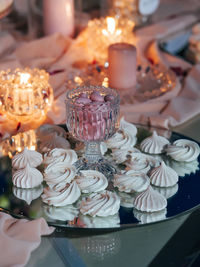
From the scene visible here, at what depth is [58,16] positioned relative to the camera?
1.38 m

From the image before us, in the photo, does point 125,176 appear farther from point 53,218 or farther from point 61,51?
point 61,51

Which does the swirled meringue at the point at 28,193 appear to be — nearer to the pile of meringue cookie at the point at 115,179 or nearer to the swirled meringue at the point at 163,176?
the pile of meringue cookie at the point at 115,179

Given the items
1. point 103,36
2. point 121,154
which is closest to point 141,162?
point 121,154

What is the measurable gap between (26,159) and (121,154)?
0.53 ft

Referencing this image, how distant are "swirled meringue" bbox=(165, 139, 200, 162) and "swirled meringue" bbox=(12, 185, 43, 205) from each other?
0.77 feet

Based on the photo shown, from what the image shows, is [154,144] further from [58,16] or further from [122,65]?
[58,16]

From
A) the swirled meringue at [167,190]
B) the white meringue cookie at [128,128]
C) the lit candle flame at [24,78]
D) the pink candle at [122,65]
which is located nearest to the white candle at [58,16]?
the pink candle at [122,65]

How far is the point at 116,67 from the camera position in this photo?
1111 millimetres

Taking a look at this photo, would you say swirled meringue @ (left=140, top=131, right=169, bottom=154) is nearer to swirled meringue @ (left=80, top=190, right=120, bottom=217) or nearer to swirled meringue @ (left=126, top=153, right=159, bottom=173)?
swirled meringue @ (left=126, top=153, right=159, bottom=173)

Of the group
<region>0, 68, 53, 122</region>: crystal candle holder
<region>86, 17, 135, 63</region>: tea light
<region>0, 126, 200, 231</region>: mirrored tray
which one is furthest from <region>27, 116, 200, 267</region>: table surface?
<region>86, 17, 135, 63</region>: tea light

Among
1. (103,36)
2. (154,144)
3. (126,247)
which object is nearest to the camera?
(126,247)

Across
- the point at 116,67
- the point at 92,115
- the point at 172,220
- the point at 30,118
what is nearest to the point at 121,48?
the point at 116,67

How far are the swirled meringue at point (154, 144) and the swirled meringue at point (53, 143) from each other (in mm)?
138

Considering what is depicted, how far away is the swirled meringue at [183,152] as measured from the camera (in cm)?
86
